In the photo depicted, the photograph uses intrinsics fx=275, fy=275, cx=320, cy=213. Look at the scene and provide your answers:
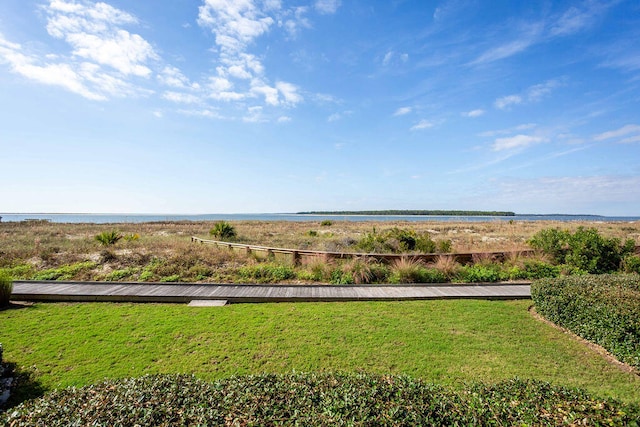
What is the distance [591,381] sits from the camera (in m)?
4.07

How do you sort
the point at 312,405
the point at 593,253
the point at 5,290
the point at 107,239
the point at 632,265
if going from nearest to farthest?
the point at 312,405
the point at 5,290
the point at 632,265
the point at 593,253
the point at 107,239

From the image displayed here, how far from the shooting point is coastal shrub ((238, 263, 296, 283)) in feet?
31.0

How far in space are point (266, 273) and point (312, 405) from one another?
302 inches

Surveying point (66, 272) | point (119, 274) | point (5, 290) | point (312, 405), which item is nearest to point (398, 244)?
point (119, 274)

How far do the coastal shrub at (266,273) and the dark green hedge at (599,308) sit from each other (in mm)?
7026

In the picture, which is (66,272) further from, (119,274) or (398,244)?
(398,244)

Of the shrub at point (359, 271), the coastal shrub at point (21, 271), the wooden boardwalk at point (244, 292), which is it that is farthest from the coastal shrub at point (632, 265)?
the coastal shrub at point (21, 271)

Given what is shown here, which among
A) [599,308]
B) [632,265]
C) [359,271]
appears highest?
[599,308]

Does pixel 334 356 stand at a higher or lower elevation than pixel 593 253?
lower

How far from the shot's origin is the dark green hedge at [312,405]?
209cm

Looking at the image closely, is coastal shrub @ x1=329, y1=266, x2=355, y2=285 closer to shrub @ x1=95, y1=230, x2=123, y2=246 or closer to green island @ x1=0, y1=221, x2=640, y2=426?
green island @ x1=0, y1=221, x2=640, y2=426

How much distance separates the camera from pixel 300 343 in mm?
5066

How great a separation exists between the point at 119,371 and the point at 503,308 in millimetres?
8191

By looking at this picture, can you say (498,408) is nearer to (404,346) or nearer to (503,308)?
(404,346)
